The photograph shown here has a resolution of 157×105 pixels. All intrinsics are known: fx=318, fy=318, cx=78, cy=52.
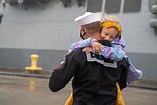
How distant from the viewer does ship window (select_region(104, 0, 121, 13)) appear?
666 inches

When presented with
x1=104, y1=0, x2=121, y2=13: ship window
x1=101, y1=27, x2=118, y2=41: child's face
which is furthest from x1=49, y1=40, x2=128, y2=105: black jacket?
x1=104, y1=0, x2=121, y2=13: ship window

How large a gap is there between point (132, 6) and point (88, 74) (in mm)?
14700

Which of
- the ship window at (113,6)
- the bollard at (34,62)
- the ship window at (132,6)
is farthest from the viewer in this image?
the bollard at (34,62)

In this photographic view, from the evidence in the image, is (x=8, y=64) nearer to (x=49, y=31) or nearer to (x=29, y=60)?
(x=29, y=60)

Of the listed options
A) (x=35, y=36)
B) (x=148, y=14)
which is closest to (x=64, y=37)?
(x=35, y=36)

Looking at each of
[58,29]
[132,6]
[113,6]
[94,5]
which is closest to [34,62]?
[58,29]

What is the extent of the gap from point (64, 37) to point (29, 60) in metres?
2.96

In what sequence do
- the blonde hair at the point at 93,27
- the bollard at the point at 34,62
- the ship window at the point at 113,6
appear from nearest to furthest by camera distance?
1. the blonde hair at the point at 93,27
2. the ship window at the point at 113,6
3. the bollard at the point at 34,62

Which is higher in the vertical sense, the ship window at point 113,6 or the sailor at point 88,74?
the ship window at point 113,6

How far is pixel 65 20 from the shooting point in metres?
18.6

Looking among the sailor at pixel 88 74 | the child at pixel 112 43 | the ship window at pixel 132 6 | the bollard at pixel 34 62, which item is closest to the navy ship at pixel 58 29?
the ship window at pixel 132 6

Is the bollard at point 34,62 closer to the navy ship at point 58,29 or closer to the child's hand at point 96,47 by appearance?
the navy ship at point 58,29

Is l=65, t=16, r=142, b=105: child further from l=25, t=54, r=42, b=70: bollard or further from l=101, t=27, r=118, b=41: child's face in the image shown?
l=25, t=54, r=42, b=70: bollard

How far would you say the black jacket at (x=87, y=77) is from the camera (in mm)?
2141
